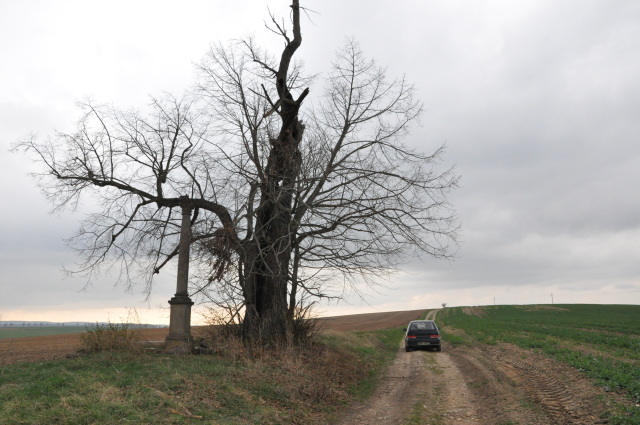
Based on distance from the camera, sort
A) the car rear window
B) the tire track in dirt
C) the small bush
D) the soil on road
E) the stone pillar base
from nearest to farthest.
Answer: the soil on road → the tire track in dirt → the small bush → the stone pillar base → the car rear window

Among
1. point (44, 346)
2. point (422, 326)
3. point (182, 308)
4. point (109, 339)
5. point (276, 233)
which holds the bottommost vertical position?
point (44, 346)

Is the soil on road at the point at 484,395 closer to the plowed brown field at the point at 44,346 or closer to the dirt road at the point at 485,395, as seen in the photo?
the dirt road at the point at 485,395

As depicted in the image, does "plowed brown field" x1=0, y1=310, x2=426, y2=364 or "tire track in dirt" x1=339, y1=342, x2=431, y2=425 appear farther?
"plowed brown field" x1=0, y1=310, x2=426, y2=364

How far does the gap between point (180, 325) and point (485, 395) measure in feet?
29.1

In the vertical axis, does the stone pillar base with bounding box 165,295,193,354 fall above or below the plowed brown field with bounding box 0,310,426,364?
above

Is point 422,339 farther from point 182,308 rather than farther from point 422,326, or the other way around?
point 182,308

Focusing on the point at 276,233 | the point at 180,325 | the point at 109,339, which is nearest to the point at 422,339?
the point at 276,233

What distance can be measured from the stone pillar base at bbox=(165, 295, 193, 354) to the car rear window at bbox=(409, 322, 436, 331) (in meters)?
13.8

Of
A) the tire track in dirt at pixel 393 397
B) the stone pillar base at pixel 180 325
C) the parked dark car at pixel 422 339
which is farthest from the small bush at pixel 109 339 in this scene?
the parked dark car at pixel 422 339

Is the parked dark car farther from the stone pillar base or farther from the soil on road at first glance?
the stone pillar base

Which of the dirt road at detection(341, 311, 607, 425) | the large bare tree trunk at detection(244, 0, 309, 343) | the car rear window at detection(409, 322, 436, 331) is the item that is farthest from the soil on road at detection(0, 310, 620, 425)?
the car rear window at detection(409, 322, 436, 331)

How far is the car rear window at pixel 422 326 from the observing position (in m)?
25.6

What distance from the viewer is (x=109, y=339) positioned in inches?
535

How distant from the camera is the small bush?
44.3ft
